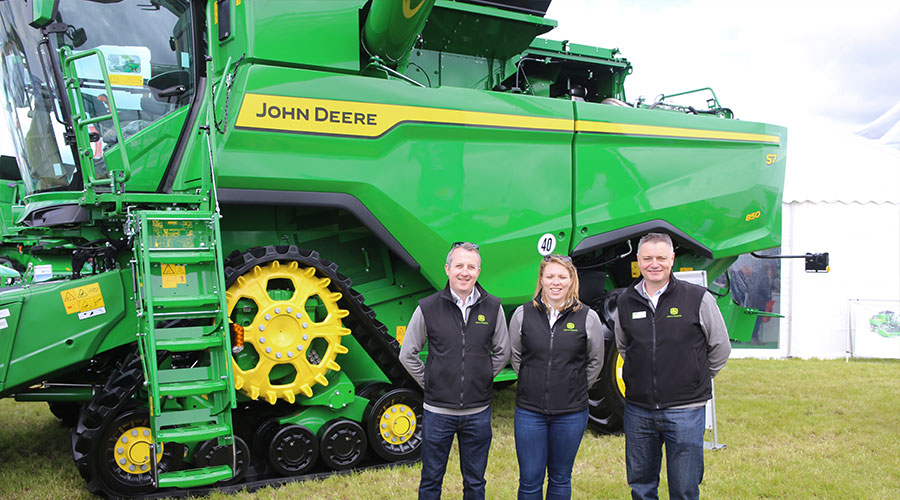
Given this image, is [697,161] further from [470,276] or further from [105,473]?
[105,473]

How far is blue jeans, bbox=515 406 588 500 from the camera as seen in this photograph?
9.76 feet

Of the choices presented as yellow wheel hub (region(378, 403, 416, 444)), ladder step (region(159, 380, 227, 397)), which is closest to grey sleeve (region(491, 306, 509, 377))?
yellow wheel hub (region(378, 403, 416, 444))

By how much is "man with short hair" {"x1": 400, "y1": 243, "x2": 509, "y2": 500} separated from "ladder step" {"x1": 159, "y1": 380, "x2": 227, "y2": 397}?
1.23 meters

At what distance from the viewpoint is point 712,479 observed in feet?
13.9

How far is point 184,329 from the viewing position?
3.64 metres

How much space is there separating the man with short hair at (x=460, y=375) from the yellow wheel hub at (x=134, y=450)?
5.67 feet

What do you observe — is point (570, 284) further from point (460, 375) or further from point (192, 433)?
point (192, 433)

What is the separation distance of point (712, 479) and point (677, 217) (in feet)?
7.35

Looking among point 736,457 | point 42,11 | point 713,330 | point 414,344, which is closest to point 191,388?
point 414,344

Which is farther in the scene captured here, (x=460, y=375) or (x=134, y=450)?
(x=134, y=450)

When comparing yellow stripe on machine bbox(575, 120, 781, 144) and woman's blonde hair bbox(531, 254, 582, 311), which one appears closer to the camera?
woman's blonde hair bbox(531, 254, 582, 311)

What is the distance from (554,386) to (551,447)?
0.30m

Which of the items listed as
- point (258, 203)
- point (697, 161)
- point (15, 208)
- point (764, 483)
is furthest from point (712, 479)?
point (15, 208)

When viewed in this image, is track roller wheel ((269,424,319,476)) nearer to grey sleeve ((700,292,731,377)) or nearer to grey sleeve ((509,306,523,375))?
grey sleeve ((509,306,523,375))
